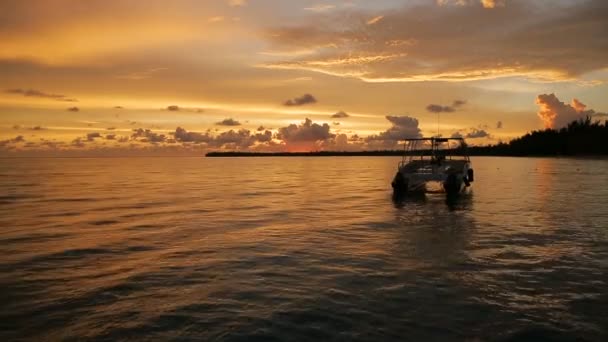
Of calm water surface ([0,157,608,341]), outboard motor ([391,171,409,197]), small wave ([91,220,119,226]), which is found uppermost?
outboard motor ([391,171,409,197])

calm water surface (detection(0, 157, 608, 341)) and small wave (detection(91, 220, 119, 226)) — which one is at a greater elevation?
calm water surface (detection(0, 157, 608, 341))

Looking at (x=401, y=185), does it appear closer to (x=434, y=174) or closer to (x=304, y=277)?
(x=434, y=174)

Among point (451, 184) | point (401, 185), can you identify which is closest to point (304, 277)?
point (401, 185)

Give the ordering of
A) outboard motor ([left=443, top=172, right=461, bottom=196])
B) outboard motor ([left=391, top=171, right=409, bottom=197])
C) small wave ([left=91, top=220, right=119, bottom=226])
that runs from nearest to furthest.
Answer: small wave ([left=91, top=220, right=119, bottom=226])
outboard motor ([left=443, top=172, right=461, bottom=196])
outboard motor ([left=391, top=171, right=409, bottom=197])

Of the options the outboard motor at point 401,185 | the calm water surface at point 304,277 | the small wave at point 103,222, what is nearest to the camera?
the calm water surface at point 304,277

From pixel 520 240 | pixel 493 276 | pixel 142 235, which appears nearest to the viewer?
pixel 493 276

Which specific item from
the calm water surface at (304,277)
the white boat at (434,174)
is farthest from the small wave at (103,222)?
the white boat at (434,174)

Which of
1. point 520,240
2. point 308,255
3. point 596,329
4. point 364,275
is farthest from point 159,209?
point 596,329

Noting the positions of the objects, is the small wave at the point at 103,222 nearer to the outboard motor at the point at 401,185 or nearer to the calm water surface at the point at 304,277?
the calm water surface at the point at 304,277

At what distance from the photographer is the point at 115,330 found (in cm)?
844

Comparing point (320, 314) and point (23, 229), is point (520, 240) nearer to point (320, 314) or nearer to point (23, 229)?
point (320, 314)

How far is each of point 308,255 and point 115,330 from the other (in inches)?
294

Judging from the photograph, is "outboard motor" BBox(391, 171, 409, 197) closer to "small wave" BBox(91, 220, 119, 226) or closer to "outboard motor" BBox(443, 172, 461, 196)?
"outboard motor" BBox(443, 172, 461, 196)

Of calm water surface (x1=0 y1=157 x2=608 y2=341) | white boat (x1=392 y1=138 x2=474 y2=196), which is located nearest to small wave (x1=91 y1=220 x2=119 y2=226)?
calm water surface (x1=0 y1=157 x2=608 y2=341)
